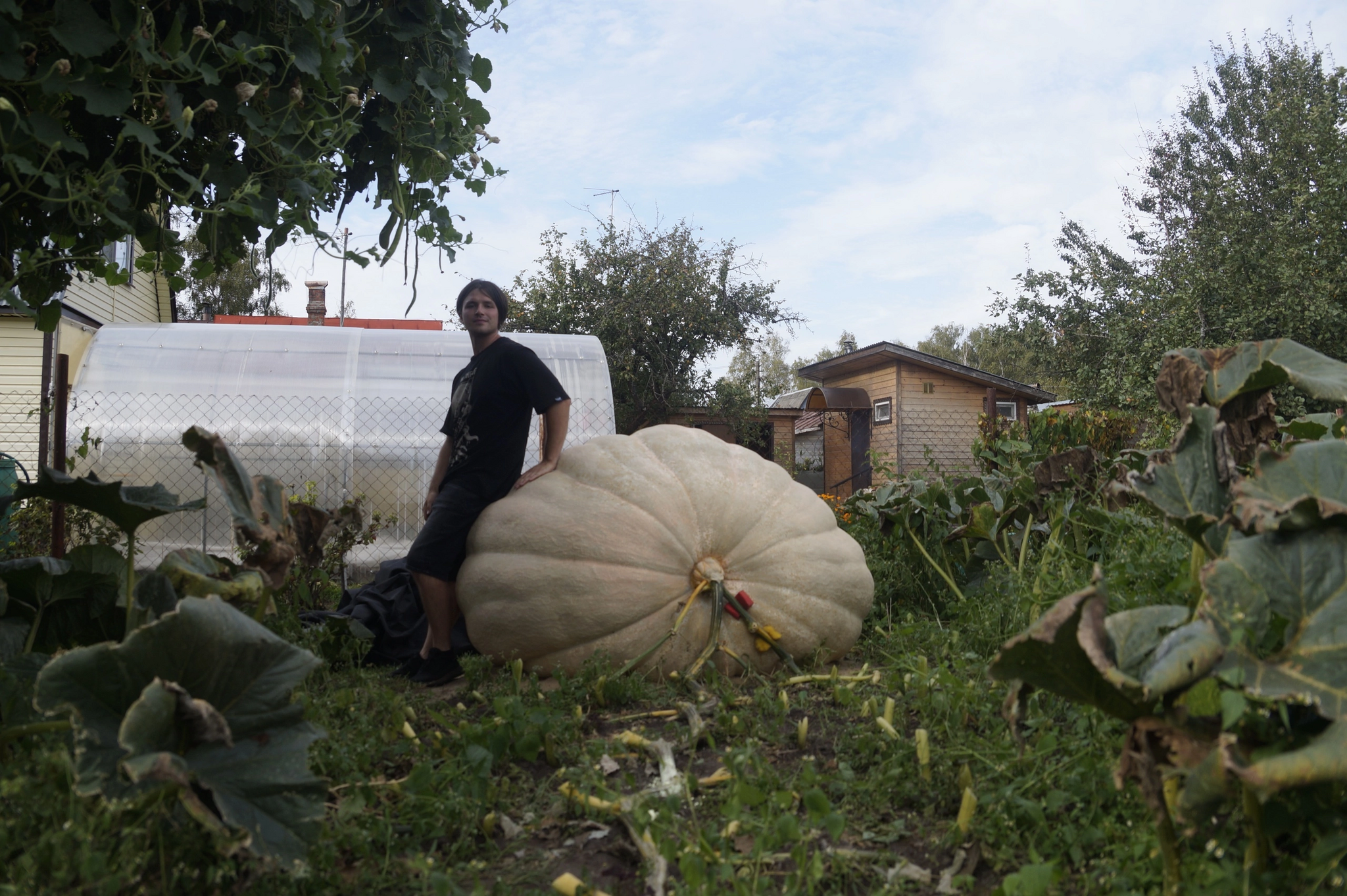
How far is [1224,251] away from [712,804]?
717 inches

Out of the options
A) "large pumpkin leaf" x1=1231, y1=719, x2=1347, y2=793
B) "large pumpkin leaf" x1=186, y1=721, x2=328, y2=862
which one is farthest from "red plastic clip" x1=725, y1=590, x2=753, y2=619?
"large pumpkin leaf" x1=1231, y1=719, x2=1347, y2=793

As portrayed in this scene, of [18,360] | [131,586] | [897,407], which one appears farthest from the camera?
[897,407]

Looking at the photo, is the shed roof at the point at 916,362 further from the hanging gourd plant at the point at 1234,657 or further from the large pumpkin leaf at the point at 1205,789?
the large pumpkin leaf at the point at 1205,789

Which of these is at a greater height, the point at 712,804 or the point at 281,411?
the point at 281,411

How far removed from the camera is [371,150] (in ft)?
9.43

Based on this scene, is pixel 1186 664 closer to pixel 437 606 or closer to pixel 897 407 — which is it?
pixel 437 606

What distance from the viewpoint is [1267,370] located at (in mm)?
1952

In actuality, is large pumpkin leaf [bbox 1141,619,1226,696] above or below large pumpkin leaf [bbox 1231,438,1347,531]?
below

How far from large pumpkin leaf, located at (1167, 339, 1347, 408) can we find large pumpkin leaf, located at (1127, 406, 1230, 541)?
0.21 meters

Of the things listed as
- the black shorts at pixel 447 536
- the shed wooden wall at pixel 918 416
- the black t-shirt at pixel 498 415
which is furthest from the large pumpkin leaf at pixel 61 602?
the shed wooden wall at pixel 918 416

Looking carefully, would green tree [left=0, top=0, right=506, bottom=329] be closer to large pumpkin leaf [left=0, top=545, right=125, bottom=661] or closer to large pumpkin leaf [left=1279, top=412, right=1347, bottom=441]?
large pumpkin leaf [left=0, top=545, right=125, bottom=661]

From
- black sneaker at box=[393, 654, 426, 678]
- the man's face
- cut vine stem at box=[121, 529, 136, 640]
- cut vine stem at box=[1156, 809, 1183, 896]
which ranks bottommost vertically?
black sneaker at box=[393, 654, 426, 678]

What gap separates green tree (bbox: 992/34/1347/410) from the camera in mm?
15938

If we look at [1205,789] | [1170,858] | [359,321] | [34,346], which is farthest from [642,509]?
[359,321]
